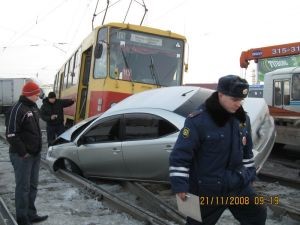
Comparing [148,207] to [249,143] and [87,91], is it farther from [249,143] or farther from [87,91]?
[87,91]

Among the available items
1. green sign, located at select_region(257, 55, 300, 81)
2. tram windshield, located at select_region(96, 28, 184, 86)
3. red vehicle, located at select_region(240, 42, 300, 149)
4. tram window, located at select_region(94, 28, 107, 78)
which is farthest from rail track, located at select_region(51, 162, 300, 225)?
green sign, located at select_region(257, 55, 300, 81)

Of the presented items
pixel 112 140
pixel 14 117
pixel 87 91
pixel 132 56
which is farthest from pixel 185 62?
pixel 14 117

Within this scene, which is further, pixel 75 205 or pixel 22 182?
pixel 75 205

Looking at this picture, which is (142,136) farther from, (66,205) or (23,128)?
(23,128)

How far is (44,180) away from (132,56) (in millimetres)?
4150

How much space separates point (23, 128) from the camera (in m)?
5.58

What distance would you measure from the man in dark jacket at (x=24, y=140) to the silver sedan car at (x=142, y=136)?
6.82ft

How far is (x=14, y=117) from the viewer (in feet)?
18.2

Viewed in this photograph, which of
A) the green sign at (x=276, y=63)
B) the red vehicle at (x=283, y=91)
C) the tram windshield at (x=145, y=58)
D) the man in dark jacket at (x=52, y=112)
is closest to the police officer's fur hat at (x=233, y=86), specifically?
the tram windshield at (x=145, y=58)

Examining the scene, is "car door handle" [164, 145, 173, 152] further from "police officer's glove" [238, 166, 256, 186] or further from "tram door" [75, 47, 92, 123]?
"tram door" [75, 47, 92, 123]

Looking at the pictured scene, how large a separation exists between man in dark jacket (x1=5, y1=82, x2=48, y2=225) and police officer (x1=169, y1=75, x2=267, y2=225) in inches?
98.0

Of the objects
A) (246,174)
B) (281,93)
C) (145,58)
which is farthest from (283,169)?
(246,174)

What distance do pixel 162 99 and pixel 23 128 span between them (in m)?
2.74
